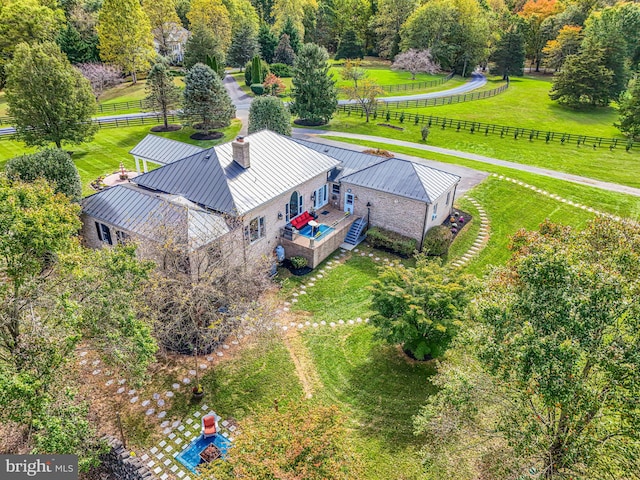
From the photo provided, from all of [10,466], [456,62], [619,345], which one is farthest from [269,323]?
[456,62]

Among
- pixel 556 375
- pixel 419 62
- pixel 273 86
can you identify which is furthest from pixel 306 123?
pixel 556 375

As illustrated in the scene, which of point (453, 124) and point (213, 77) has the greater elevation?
point (213, 77)

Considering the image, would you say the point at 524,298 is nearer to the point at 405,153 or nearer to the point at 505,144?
the point at 405,153

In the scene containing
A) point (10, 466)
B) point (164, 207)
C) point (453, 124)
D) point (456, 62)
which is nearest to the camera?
point (10, 466)

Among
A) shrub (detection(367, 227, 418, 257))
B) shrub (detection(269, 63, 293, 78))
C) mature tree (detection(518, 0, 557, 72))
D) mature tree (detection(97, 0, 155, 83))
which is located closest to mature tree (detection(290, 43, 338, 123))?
mature tree (detection(97, 0, 155, 83))

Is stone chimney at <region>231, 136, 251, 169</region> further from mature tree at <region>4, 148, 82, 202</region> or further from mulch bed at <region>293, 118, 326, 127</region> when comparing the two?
mulch bed at <region>293, 118, 326, 127</region>

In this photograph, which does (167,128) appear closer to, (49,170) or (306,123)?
(306,123)

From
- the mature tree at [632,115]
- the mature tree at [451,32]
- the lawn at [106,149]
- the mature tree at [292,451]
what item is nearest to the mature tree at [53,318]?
the mature tree at [292,451]
